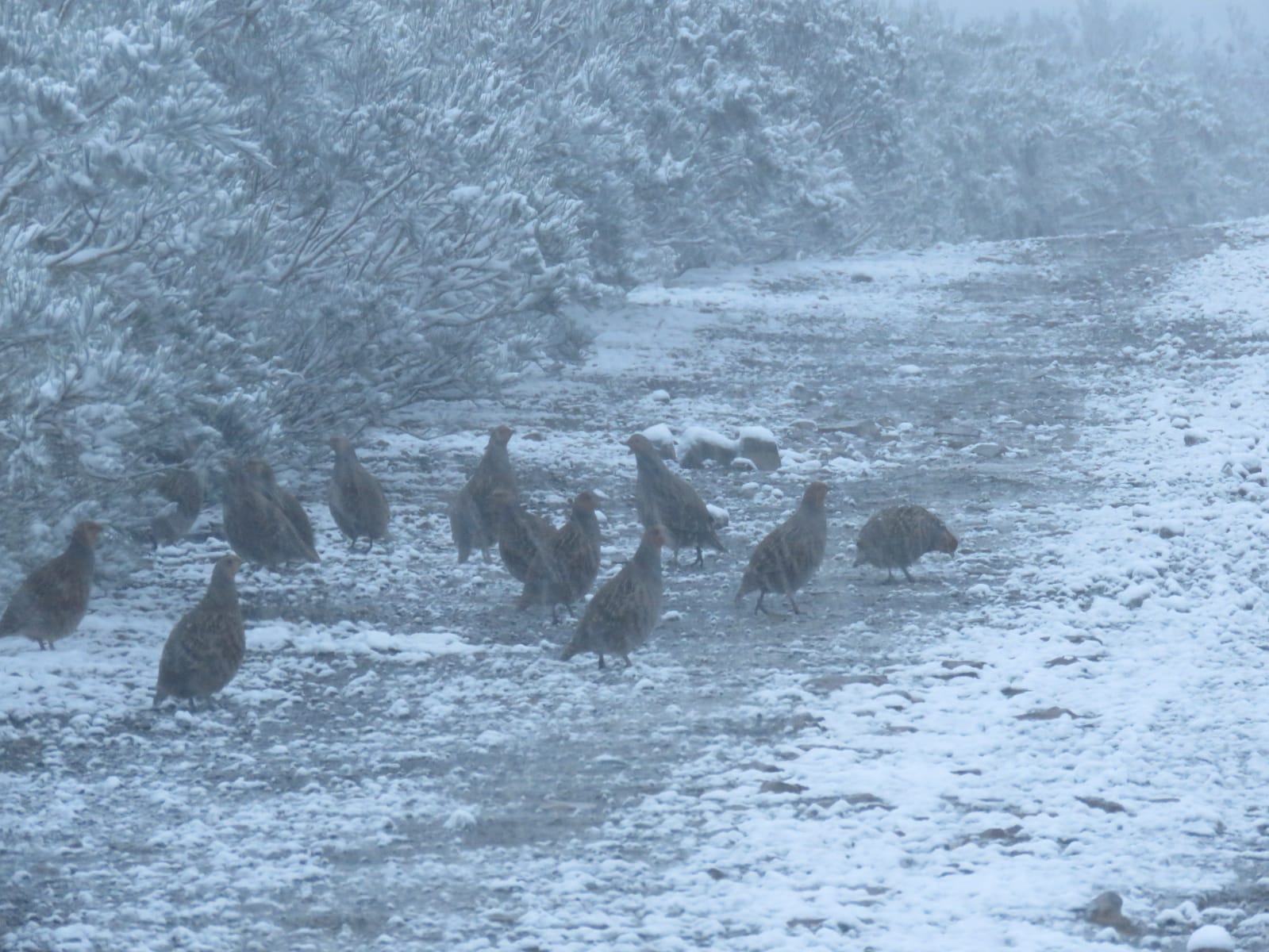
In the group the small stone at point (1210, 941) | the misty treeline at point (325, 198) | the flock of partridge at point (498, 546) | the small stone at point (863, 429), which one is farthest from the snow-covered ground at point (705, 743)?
the small stone at point (863, 429)

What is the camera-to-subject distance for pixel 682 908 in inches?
189

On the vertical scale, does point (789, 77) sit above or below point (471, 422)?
above

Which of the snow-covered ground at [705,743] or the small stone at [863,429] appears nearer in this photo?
the snow-covered ground at [705,743]

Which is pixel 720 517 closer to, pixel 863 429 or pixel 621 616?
pixel 621 616

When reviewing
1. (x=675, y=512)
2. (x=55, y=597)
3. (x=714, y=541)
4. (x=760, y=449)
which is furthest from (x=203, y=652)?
(x=760, y=449)

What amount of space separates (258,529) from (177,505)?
0.83 metres

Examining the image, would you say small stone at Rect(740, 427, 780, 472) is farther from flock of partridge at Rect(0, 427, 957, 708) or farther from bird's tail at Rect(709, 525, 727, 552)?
bird's tail at Rect(709, 525, 727, 552)

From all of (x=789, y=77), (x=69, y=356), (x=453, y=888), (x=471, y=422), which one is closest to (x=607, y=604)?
(x=453, y=888)

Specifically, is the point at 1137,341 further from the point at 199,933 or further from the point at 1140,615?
the point at 199,933

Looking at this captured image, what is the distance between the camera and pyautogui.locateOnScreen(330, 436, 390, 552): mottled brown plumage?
905cm

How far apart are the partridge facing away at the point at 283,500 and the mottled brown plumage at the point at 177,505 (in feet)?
1.14

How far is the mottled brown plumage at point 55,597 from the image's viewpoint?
7008 mm

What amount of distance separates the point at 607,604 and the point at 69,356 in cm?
272

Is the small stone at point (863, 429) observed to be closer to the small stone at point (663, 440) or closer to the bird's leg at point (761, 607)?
the small stone at point (663, 440)
